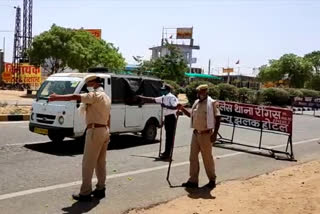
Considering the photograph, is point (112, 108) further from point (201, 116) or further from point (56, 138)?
point (201, 116)

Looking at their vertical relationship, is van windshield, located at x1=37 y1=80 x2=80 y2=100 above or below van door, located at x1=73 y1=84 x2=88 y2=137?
above

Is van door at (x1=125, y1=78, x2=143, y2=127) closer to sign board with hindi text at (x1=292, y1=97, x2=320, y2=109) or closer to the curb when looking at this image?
the curb

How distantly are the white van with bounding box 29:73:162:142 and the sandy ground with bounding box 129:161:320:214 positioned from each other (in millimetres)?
3494

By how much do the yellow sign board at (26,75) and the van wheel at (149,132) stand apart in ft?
121

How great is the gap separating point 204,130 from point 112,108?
4227 mm

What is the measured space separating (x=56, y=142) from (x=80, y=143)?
603mm

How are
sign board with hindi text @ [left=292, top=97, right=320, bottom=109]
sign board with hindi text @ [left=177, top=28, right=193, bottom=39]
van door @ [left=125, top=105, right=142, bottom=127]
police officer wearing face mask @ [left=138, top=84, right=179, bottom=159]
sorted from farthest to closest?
sign board with hindi text @ [left=177, top=28, right=193, bottom=39], sign board with hindi text @ [left=292, top=97, right=320, bottom=109], van door @ [left=125, top=105, right=142, bottom=127], police officer wearing face mask @ [left=138, top=84, right=179, bottom=159]

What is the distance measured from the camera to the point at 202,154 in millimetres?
7773

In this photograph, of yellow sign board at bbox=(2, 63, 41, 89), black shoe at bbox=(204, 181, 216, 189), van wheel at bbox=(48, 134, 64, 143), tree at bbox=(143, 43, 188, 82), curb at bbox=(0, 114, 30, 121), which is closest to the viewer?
black shoe at bbox=(204, 181, 216, 189)

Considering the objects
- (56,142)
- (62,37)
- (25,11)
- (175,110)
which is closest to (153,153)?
(175,110)

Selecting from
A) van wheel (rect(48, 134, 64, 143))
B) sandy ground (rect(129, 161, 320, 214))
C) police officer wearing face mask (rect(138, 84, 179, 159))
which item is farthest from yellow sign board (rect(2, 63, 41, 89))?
sandy ground (rect(129, 161, 320, 214))

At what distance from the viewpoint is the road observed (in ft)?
21.0

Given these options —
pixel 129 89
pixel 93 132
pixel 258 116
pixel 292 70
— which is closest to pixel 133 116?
pixel 129 89

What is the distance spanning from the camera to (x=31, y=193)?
6.75m
